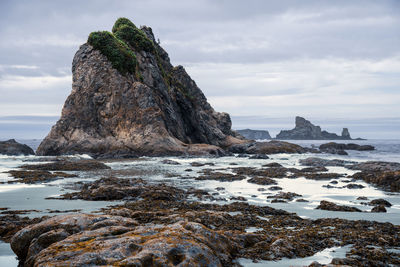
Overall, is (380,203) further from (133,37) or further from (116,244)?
(133,37)

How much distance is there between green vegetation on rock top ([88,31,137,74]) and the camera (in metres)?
49.0

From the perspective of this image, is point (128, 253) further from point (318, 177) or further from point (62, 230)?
point (318, 177)

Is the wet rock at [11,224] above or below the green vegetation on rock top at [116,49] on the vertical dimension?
below

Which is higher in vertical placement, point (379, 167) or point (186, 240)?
point (186, 240)

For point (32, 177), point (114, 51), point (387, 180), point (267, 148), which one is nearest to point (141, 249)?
point (32, 177)

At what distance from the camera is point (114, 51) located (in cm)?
4906

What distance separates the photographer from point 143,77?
53062 mm

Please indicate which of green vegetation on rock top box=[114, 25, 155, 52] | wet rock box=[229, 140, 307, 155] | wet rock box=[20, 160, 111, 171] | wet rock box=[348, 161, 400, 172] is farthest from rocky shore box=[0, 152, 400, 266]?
green vegetation on rock top box=[114, 25, 155, 52]

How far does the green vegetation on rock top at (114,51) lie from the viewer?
49.0 meters

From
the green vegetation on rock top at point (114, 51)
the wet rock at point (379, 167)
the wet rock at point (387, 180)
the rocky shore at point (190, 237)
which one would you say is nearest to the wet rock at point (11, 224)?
→ the rocky shore at point (190, 237)

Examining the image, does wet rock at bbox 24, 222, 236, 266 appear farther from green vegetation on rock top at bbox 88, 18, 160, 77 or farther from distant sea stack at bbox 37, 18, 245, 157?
green vegetation on rock top at bbox 88, 18, 160, 77

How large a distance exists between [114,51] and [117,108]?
950 cm

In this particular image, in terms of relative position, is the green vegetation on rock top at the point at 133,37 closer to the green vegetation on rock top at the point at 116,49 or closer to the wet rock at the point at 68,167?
the green vegetation on rock top at the point at 116,49

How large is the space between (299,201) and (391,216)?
353 cm
